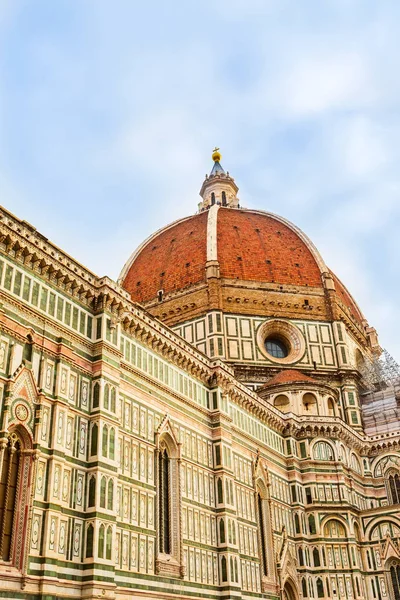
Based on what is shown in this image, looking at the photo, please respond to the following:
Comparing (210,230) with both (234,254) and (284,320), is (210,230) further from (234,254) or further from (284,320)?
(284,320)

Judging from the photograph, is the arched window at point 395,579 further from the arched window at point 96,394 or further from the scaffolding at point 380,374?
the arched window at point 96,394

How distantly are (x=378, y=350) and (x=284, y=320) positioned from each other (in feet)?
39.3

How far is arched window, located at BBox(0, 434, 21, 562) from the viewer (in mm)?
17672

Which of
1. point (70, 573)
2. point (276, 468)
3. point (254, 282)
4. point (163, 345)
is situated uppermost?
point (254, 282)

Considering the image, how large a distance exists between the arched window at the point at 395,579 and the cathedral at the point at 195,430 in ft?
0.41

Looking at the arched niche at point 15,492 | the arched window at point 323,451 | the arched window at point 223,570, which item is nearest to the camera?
the arched niche at point 15,492

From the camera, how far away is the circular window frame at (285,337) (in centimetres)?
4334

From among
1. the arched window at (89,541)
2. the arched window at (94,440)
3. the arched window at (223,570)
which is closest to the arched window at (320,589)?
the arched window at (223,570)

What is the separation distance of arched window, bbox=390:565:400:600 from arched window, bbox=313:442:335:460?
6.74 m

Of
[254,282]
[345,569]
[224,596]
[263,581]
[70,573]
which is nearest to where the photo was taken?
[70,573]

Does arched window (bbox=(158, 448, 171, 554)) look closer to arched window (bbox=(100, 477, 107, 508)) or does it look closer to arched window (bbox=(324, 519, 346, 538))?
arched window (bbox=(100, 477, 107, 508))

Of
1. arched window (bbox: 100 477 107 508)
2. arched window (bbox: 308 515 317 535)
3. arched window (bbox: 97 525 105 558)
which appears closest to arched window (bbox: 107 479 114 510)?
arched window (bbox: 100 477 107 508)

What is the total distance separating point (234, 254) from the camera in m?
48.8

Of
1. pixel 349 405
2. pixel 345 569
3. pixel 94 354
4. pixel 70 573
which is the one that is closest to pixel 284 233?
pixel 349 405
